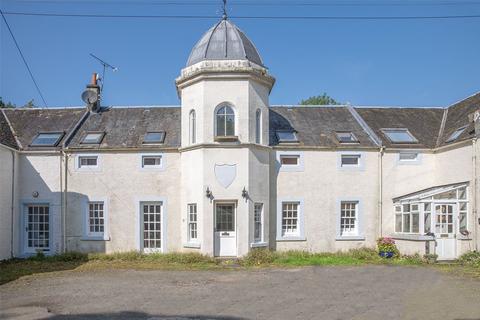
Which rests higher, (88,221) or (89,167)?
(89,167)

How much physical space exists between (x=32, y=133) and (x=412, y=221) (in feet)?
58.6

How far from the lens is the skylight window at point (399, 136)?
2241 cm

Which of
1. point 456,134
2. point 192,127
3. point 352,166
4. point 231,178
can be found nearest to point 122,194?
point 192,127

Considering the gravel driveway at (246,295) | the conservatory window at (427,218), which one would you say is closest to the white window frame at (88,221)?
the gravel driveway at (246,295)

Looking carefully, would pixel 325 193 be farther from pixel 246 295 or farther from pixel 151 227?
pixel 246 295

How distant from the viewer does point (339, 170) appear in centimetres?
2152

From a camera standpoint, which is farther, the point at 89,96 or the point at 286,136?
the point at 89,96

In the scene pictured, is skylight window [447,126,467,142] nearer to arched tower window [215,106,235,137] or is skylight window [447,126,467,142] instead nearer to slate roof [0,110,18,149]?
arched tower window [215,106,235,137]

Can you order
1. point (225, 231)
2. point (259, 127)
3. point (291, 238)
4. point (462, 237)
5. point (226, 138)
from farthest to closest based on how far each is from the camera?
point (291, 238) < point (259, 127) < point (225, 231) < point (462, 237) < point (226, 138)

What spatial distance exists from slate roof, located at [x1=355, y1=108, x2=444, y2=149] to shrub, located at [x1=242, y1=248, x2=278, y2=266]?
25.3 ft

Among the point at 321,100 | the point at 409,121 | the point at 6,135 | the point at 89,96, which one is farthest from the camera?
the point at 321,100

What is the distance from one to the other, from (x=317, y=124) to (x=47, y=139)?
41.9 ft

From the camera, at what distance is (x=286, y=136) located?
21984mm

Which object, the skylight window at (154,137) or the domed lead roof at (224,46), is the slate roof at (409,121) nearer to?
the domed lead roof at (224,46)
